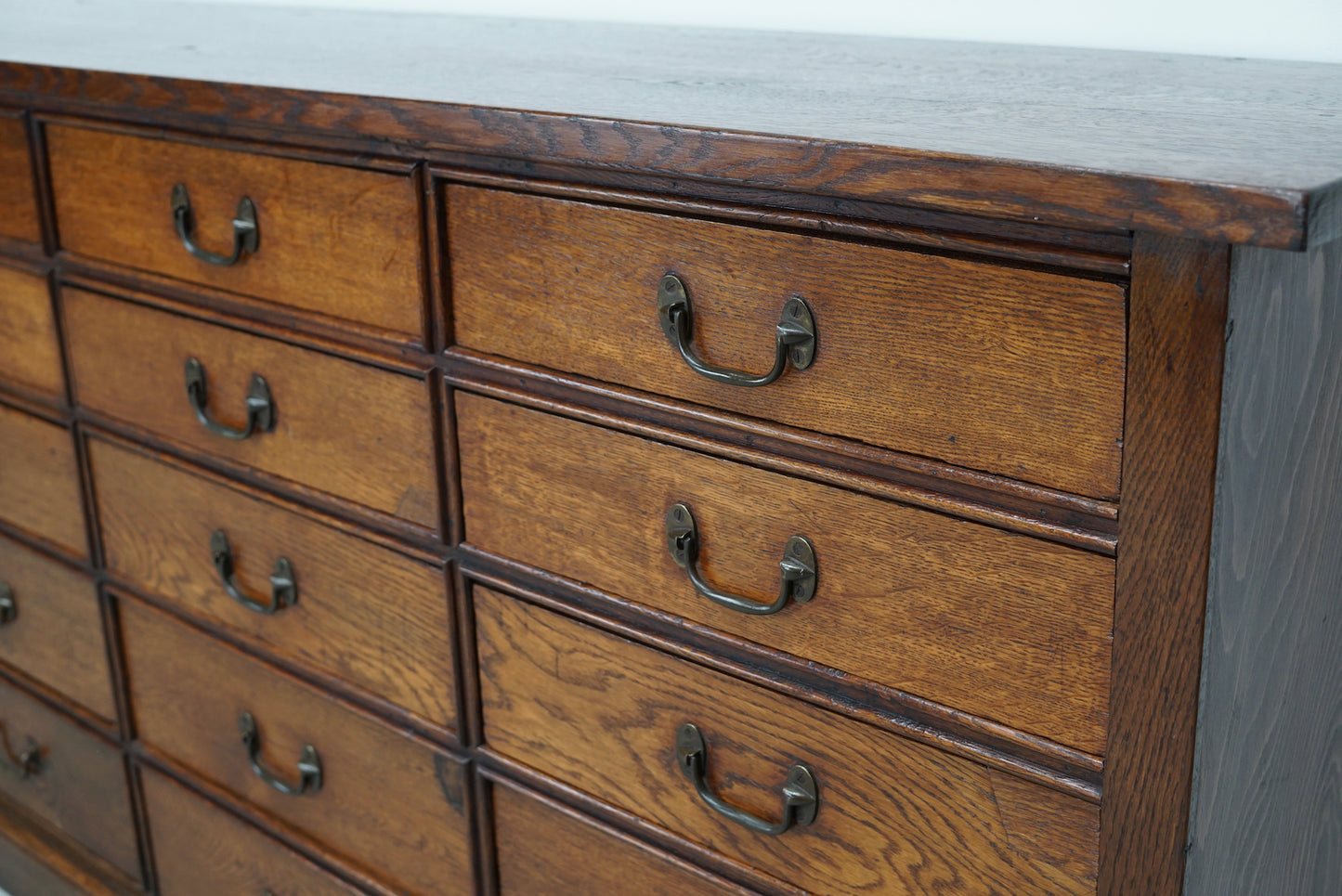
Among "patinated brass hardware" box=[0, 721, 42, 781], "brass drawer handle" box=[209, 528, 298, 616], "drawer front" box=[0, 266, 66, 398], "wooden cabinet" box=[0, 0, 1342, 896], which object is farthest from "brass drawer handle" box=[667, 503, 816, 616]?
"patinated brass hardware" box=[0, 721, 42, 781]

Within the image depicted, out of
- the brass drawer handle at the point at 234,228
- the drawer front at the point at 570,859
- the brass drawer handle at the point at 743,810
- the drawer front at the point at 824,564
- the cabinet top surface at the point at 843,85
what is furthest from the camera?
the brass drawer handle at the point at 234,228

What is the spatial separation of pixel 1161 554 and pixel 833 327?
0.71 ft

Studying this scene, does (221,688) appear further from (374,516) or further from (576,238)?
(576,238)

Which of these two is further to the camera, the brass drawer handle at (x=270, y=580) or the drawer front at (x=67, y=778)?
the drawer front at (x=67, y=778)

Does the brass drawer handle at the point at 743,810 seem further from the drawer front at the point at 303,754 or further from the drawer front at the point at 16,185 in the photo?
the drawer front at the point at 16,185

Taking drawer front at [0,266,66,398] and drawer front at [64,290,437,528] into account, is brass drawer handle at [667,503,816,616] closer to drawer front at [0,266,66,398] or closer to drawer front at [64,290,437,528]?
drawer front at [64,290,437,528]

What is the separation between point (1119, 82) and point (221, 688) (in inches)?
37.6

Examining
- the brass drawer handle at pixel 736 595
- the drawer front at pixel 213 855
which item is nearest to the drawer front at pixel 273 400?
the brass drawer handle at pixel 736 595

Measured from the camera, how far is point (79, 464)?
4.52 feet

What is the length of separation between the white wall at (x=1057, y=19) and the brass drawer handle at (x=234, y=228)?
22.8 inches

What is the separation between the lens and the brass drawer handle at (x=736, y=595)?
0.84 metres

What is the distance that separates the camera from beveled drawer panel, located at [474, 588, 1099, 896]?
0.80 metres

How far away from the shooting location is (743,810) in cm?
94

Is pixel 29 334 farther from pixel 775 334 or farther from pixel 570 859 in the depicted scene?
pixel 775 334
